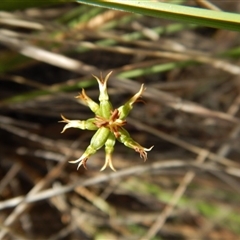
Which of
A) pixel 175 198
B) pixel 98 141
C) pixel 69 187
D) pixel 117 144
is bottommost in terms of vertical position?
pixel 98 141

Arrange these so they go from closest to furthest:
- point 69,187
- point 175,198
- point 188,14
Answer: point 188,14
point 69,187
point 175,198

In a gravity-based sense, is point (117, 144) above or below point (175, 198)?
above

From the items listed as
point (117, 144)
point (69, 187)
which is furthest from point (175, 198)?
point (69, 187)

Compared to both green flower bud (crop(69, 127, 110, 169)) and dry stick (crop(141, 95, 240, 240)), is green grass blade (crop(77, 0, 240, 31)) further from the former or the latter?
dry stick (crop(141, 95, 240, 240))

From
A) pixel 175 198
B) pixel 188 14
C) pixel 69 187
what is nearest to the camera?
pixel 188 14

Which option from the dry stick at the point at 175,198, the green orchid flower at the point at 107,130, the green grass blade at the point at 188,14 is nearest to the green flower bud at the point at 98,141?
the green orchid flower at the point at 107,130

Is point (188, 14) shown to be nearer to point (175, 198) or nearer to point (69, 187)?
point (69, 187)

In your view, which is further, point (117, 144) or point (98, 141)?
point (117, 144)
